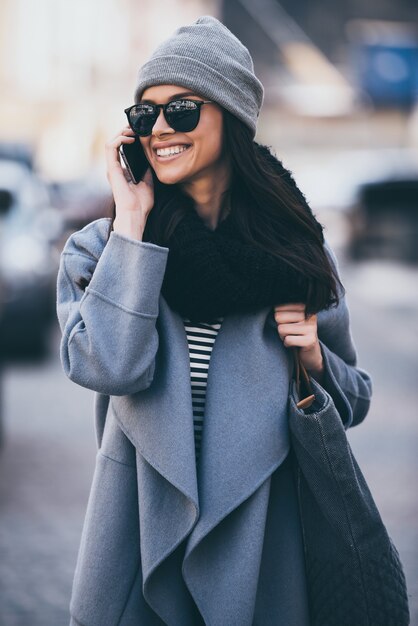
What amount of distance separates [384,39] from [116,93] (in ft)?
36.3

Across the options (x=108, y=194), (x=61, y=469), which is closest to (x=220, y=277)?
(x=61, y=469)

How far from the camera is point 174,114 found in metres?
2.44

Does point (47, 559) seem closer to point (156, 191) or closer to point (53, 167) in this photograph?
point (156, 191)

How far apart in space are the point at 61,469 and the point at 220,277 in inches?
176

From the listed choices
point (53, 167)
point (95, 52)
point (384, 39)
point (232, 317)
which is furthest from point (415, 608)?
point (384, 39)

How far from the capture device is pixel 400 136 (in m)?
43.7

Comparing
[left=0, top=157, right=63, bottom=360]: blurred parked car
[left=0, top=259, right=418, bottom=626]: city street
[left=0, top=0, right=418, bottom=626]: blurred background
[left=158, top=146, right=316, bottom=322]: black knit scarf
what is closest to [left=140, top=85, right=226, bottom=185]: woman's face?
[left=158, top=146, right=316, bottom=322]: black knit scarf

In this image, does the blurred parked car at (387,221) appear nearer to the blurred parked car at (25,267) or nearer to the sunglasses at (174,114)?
the blurred parked car at (25,267)

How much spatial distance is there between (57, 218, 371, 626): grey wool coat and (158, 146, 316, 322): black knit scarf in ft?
0.17

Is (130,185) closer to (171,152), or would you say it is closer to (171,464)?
(171,152)

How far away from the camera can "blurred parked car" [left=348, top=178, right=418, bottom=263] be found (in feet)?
57.4

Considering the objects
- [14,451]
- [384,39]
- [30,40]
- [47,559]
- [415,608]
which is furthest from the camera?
[384,39]

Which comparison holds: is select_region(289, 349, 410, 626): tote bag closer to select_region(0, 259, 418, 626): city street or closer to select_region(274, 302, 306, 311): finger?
select_region(274, 302, 306, 311): finger

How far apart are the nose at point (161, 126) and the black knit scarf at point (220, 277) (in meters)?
0.22
